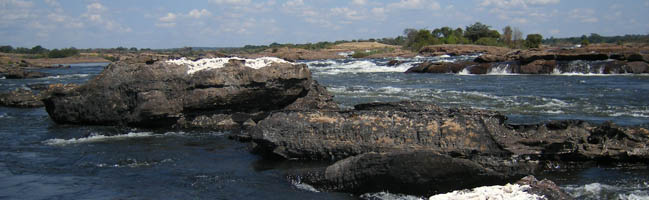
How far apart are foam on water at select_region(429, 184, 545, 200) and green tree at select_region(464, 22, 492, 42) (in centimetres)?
10313

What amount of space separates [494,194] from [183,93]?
6922mm

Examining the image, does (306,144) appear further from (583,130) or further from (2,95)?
(2,95)

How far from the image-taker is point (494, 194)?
499cm

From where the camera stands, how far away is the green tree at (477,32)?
103500mm

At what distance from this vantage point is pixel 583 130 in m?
7.12

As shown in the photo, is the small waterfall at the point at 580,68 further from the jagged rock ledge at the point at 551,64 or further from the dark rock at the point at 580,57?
the dark rock at the point at 580,57

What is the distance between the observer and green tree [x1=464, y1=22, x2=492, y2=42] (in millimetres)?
103500

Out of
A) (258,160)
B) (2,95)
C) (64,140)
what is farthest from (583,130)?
(2,95)

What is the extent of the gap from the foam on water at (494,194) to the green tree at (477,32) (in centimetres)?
10313

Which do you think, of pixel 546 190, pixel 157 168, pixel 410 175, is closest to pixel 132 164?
pixel 157 168

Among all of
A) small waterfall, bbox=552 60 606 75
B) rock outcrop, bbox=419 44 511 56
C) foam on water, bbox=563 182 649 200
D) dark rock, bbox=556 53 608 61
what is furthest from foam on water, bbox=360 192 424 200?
rock outcrop, bbox=419 44 511 56

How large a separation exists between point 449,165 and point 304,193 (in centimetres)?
164

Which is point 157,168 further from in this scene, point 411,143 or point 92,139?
point 411,143

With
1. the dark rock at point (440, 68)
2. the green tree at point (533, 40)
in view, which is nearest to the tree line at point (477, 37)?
the green tree at point (533, 40)
